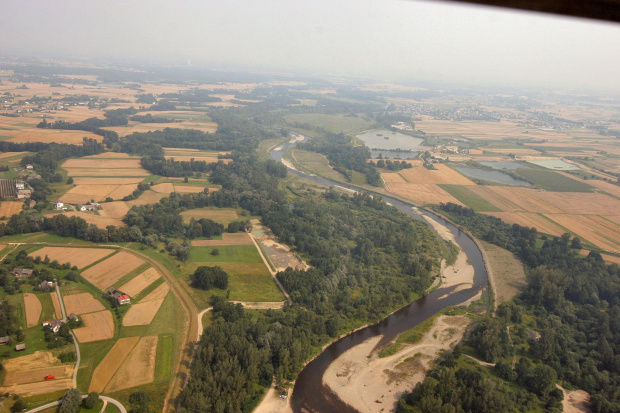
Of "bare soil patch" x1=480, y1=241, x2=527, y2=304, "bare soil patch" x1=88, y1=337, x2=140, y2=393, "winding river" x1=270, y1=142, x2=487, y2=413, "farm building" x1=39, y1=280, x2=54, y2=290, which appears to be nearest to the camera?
"bare soil patch" x1=88, y1=337, x2=140, y2=393

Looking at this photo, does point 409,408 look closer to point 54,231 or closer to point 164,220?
point 164,220

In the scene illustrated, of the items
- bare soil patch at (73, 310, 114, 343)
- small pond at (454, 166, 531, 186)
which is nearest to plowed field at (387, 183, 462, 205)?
small pond at (454, 166, 531, 186)

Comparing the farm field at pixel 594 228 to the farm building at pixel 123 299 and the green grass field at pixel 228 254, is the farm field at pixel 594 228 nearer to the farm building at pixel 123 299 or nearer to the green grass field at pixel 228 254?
the green grass field at pixel 228 254

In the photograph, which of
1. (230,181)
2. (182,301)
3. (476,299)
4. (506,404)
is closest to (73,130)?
(230,181)

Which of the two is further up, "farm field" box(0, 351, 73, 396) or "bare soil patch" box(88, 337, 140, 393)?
"farm field" box(0, 351, 73, 396)

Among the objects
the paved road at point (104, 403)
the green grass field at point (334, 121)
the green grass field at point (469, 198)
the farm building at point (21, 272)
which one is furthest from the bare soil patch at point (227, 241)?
the green grass field at point (334, 121)

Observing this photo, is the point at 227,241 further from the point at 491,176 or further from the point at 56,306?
the point at 491,176

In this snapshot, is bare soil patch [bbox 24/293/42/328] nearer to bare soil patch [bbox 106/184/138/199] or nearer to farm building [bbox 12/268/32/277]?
farm building [bbox 12/268/32/277]
